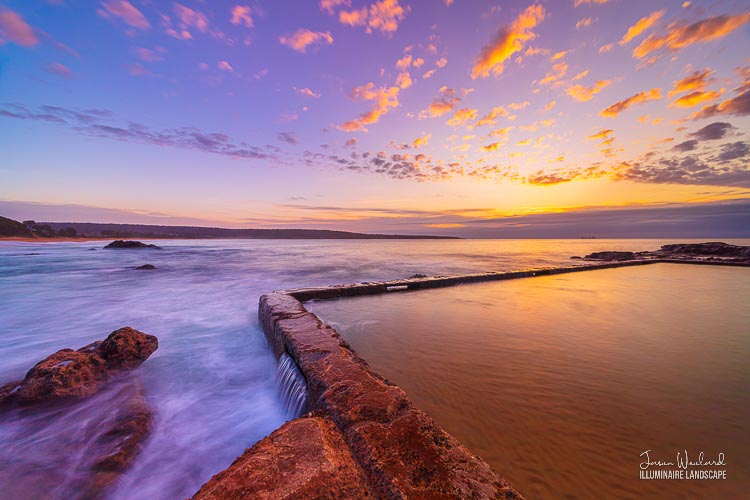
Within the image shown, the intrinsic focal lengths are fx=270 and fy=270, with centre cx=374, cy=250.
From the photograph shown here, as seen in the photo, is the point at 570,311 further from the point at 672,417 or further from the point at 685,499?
the point at 685,499

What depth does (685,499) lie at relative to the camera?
5.70 ft

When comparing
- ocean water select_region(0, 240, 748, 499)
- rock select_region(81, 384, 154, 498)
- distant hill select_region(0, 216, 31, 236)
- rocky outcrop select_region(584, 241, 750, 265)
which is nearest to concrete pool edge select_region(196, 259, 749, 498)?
ocean water select_region(0, 240, 748, 499)

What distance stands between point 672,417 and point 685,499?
1.00 m

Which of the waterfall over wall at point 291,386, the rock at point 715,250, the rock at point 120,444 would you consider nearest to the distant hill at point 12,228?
the rock at point 120,444

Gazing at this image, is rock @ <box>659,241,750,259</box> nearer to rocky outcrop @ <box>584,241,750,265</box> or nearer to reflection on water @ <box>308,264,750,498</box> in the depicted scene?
rocky outcrop @ <box>584,241,750,265</box>

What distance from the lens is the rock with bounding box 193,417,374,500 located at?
1.26 meters

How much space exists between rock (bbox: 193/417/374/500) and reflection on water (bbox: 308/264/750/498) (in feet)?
4.08

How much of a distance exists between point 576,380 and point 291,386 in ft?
10.7

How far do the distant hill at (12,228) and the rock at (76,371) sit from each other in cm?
6553

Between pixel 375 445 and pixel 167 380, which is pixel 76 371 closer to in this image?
pixel 167 380

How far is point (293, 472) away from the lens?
1366 millimetres

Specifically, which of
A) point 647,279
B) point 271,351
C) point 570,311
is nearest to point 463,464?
point 271,351

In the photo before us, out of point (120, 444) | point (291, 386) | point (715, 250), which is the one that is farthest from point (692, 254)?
point (120, 444)

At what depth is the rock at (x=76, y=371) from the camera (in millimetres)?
2914
